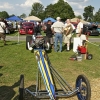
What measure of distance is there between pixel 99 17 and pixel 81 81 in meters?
76.8

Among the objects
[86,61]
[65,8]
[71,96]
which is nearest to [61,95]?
[71,96]

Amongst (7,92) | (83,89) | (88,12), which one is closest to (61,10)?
(88,12)

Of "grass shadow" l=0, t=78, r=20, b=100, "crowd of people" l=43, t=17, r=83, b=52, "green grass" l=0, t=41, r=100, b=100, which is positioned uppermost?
"crowd of people" l=43, t=17, r=83, b=52

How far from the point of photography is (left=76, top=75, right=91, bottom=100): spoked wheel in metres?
4.11

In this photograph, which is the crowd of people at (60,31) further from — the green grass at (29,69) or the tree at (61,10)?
the tree at (61,10)

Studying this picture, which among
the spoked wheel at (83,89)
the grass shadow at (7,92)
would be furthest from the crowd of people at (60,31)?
the spoked wheel at (83,89)

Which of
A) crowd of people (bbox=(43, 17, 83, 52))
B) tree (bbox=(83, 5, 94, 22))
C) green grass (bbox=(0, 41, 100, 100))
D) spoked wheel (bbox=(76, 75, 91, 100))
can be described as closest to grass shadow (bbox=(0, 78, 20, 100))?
green grass (bbox=(0, 41, 100, 100))

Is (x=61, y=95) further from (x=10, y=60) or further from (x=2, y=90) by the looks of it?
(x=10, y=60)

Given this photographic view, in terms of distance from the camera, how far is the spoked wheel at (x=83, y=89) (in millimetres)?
4113

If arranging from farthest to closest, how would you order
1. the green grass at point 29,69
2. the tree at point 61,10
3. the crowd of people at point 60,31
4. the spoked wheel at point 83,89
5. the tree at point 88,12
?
the tree at point 88,12
the tree at point 61,10
the crowd of people at point 60,31
the green grass at point 29,69
the spoked wheel at point 83,89

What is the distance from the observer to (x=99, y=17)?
7775cm

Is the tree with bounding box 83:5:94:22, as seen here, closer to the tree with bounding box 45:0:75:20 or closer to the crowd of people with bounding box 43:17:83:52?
the tree with bounding box 45:0:75:20

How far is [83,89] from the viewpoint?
4352 millimetres

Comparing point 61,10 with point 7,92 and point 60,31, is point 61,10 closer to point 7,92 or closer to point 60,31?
point 60,31
